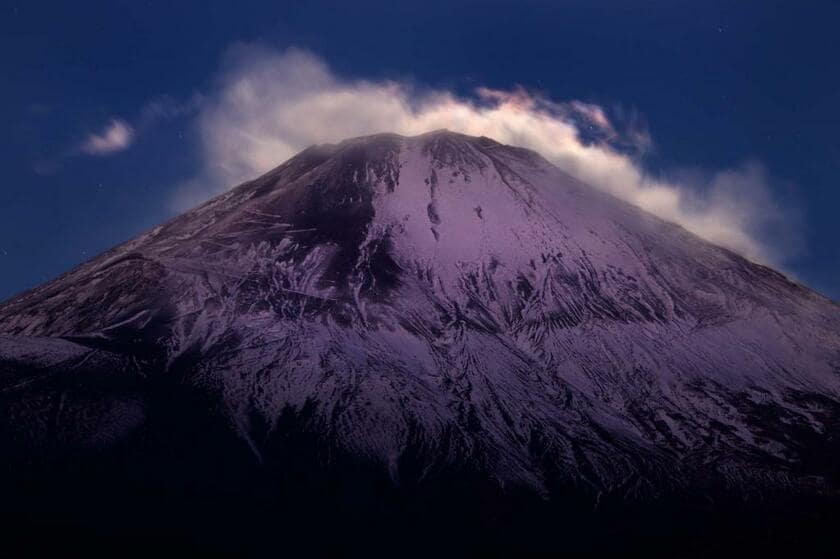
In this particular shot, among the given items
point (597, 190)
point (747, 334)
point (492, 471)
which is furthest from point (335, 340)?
point (597, 190)

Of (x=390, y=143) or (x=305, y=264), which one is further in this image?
(x=390, y=143)

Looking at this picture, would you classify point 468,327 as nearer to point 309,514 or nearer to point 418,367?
point 418,367

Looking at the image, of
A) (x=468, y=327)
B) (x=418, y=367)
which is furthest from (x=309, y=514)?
(x=468, y=327)

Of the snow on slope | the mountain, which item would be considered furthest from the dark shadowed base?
the snow on slope

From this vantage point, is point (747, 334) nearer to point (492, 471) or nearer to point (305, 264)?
point (492, 471)

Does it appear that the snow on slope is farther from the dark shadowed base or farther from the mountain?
the dark shadowed base

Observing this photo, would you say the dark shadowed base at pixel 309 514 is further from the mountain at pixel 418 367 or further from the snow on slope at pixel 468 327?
the snow on slope at pixel 468 327
